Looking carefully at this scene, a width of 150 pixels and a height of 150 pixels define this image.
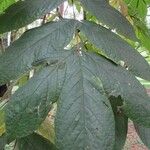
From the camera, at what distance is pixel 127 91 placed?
0.60 metres

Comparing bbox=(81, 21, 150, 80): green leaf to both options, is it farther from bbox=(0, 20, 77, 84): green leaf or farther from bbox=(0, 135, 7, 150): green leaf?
bbox=(0, 135, 7, 150): green leaf

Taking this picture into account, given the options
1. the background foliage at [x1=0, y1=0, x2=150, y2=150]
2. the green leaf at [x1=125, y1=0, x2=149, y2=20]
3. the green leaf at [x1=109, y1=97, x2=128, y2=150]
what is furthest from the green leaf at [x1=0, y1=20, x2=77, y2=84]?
the green leaf at [x1=125, y1=0, x2=149, y2=20]

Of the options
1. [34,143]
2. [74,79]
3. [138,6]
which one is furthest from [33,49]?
[138,6]

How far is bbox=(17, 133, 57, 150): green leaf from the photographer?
0.77 m

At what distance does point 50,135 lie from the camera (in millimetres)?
833

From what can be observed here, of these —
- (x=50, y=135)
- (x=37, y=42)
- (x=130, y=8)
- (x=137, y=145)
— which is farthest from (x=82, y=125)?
(x=137, y=145)

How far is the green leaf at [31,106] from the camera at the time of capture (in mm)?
574

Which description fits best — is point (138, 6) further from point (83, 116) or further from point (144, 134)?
point (83, 116)

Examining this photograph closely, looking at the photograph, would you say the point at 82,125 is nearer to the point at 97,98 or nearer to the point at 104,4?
the point at 97,98

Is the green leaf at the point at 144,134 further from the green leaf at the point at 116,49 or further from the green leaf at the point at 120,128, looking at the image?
the green leaf at the point at 116,49

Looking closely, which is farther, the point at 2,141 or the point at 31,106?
the point at 2,141

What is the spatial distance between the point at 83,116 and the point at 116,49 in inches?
6.4

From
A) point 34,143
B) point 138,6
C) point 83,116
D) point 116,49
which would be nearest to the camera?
point 83,116

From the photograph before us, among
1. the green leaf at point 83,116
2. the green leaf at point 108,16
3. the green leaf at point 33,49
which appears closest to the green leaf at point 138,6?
the green leaf at point 108,16
